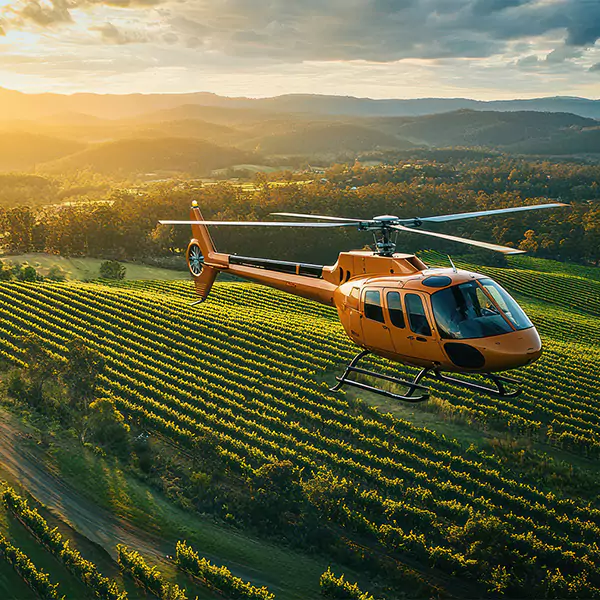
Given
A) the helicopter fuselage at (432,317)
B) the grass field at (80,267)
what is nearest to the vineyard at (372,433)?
the helicopter fuselage at (432,317)

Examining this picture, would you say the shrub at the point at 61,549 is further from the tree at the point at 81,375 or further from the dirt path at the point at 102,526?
the tree at the point at 81,375

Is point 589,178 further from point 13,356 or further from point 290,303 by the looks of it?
point 13,356

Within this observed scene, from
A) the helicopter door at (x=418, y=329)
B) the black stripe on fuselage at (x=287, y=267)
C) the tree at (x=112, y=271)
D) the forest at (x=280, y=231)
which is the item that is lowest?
the forest at (x=280, y=231)

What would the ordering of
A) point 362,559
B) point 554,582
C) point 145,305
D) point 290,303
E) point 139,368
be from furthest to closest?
point 290,303 < point 145,305 < point 139,368 < point 362,559 < point 554,582

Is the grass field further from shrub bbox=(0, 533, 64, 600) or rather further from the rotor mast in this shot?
the rotor mast

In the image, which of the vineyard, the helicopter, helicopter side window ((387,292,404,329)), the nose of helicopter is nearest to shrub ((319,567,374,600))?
the vineyard

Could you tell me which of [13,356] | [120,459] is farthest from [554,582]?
[13,356]
